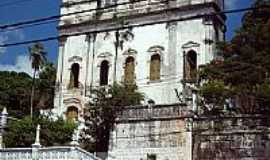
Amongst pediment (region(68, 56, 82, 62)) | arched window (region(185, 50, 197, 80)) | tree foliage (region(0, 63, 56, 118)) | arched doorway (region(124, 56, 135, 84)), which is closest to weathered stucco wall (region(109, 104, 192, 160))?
arched window (region(185, 50, 197, 80))

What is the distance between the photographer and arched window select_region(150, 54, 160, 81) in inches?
1251

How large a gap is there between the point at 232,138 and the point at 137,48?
11.8 m

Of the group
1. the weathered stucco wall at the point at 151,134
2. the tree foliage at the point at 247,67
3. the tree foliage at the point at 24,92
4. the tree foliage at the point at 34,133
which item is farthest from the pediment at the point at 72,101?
the tree foliage at the point at 247,67

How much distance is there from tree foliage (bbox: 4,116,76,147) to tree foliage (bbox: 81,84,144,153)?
0.96 meters

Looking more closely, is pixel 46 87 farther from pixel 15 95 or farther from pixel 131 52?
pixel 131 52

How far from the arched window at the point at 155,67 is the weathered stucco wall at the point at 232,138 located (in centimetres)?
879

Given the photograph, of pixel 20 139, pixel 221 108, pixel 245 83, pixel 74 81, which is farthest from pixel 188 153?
pixel 74 81

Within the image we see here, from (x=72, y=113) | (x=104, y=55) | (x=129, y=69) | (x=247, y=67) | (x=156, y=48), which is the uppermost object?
(x=156, y=48)

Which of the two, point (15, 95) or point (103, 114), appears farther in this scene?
point (15, 95)

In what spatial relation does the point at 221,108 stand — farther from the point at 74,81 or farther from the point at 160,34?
the point at 74,81

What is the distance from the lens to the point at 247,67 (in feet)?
81.4

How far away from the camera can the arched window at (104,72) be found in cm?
3338

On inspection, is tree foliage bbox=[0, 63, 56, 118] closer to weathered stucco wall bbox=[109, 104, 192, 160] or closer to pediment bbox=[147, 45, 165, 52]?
pediment bbox=[147, 45, 165, 52]

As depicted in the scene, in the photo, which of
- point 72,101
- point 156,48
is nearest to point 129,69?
point 156,48
